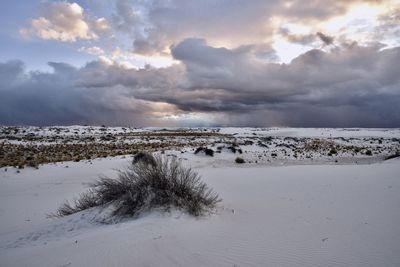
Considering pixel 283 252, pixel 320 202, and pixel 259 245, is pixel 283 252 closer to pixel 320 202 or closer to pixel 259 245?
pixel 259 245

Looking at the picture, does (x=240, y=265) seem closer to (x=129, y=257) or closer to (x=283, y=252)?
(x=283, y=252)

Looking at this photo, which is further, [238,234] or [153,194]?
[153,194]

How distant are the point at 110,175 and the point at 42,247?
9.92 meters

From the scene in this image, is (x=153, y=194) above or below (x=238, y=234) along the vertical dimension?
above

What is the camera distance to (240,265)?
438 cm

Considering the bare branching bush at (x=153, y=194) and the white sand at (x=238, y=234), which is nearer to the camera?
the white sand at (x=238, y=234)

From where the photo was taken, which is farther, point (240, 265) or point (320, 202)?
point (320, 202)

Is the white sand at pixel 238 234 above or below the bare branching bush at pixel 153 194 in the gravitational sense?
below

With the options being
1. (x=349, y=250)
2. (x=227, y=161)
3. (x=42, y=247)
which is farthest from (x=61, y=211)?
(x=227, y=161)

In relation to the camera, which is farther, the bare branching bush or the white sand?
the bare branching bush

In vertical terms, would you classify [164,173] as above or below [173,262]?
above

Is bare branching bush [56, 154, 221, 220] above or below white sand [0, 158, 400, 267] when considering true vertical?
above

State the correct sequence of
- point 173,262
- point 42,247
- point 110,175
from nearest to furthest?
point 173,262 < point 42,247 < point 110,175

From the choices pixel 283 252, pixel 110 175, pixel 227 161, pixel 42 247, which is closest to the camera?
pixel 283 252
